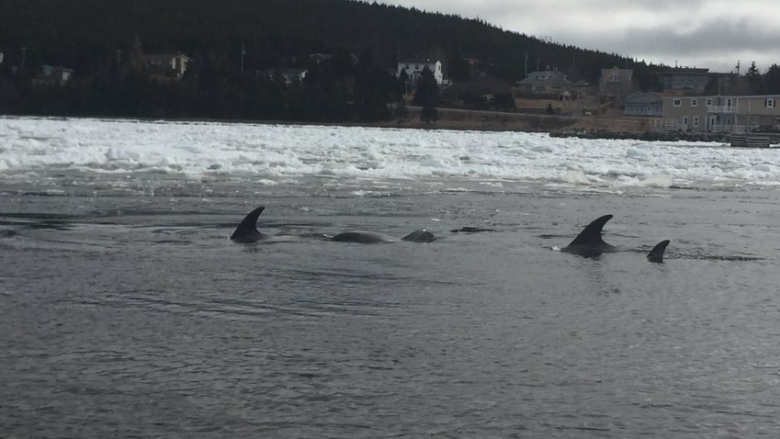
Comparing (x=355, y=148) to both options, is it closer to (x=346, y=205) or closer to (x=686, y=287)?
(x=346, y=205)

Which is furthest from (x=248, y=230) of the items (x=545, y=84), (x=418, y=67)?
(x=418, y=67)

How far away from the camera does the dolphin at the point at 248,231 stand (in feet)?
55.3

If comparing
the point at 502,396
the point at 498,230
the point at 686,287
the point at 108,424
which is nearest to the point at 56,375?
the point at 108,424

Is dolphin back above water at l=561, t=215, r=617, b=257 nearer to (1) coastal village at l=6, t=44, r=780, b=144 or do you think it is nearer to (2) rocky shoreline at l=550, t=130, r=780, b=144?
(2) rocky shoreline at l=550, t=130, r=780, b=144

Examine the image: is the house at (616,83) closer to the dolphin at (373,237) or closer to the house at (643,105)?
the house at (643,105)

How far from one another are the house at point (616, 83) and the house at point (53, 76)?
6680 cm

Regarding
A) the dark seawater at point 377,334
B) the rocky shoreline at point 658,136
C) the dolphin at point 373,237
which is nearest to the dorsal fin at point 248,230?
the dark seawater at point 377,334

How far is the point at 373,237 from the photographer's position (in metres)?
17.4

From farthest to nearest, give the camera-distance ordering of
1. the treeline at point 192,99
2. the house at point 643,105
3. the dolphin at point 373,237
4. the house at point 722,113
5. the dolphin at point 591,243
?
the house at point 643,105, the treeline at point 192,99, the house at point 722,113, the dolphin at point 373,237, the dolphin at point 591,243

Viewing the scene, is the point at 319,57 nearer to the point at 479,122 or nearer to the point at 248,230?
the point at 479,122

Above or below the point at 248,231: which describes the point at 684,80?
above

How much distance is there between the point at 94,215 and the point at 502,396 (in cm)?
1321

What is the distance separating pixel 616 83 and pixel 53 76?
7345cm

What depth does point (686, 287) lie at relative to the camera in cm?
1377
